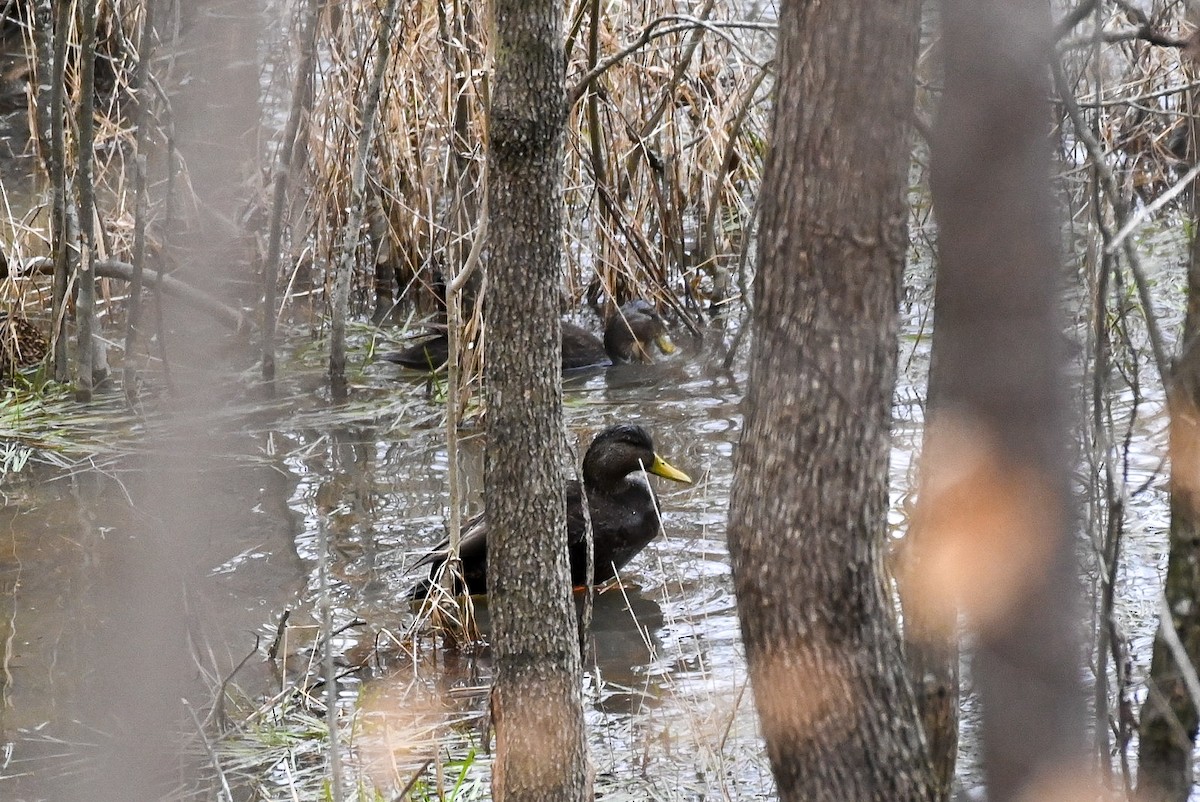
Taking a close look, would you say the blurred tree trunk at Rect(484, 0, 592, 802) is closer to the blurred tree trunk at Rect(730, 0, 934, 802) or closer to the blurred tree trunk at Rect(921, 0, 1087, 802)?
the blurred tree trunk at Rect(730, 0, 934, 802)

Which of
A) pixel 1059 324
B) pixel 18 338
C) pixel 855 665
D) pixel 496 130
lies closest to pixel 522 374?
pixel 496 130

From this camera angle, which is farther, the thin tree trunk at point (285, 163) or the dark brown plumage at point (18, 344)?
the dark brown plumage at point (18, 344)

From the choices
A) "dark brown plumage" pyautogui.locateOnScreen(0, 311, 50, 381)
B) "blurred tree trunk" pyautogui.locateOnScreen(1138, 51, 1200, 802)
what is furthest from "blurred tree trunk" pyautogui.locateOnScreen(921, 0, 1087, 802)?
"dark brown plumage" pyautogui.locateOnScreen(0, 311, 50, 381)

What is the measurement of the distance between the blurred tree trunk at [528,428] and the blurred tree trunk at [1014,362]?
132 cm

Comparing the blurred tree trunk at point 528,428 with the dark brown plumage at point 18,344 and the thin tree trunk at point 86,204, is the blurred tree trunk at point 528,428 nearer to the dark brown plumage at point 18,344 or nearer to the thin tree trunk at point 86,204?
the thin tree trunk at point 86,204

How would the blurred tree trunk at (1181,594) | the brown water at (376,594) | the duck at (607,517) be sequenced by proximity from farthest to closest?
1. the duck at (607,517)
2. the brown water at (376,594)
3. the blurred tree trunk at (1181,594)

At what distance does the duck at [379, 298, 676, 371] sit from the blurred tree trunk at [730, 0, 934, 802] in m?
5.48

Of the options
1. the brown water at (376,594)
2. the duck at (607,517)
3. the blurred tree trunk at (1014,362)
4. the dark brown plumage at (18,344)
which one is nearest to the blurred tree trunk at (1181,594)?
the brown water at (376,594)

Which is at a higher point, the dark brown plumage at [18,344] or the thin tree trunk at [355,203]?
the thin tree trunk at [355,203]

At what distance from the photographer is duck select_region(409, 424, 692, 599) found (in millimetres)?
5105

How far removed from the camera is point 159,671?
3.95 feet

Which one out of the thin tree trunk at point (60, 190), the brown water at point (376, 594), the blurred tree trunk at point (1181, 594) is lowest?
the brown water at point (376, 594)

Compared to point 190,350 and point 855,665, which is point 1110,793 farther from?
point 190,350

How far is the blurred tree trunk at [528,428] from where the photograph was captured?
283 cm
